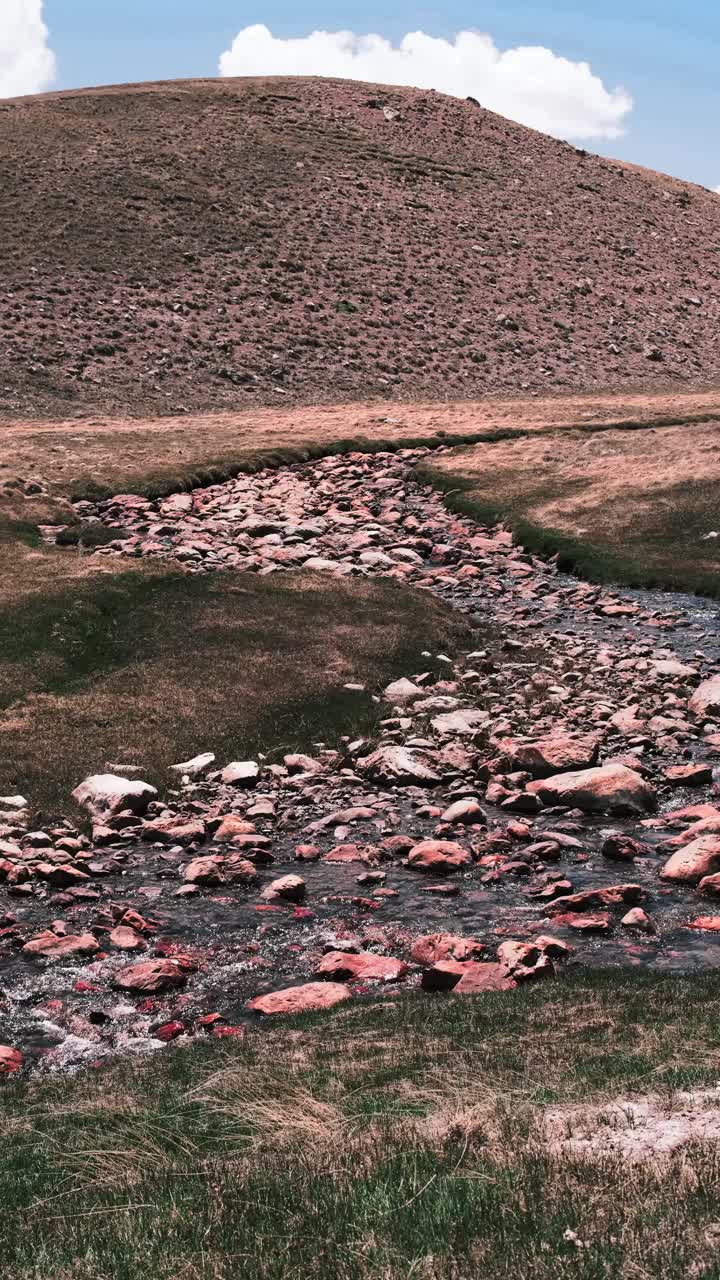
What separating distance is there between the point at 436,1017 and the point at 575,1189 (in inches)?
193

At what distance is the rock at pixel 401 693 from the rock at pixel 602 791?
5601mm

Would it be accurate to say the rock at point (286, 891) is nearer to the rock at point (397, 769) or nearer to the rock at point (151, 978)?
the rock at point (151, 978)

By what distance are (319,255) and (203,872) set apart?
87373 mm

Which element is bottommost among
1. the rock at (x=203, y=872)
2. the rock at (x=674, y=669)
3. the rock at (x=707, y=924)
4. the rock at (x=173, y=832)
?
the rock at (x=173, y=832)

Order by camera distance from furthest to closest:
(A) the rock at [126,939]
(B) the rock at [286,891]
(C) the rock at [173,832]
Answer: (C) the rock at [173,832] < (B) the rock at [286,891] < (A) the rock at [126,939]

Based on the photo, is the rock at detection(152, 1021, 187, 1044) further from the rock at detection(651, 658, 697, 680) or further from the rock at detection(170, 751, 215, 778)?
the rock at detection(651, 658, 697, 680)

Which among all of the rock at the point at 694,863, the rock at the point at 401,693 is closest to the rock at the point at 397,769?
the rock at the point at 401,693

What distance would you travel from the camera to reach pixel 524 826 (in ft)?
64.7

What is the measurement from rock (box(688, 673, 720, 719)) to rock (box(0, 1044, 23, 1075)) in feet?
57.2

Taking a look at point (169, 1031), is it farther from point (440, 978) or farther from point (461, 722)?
point (461, 722)

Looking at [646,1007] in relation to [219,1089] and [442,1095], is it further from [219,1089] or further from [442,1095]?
[219,1089]

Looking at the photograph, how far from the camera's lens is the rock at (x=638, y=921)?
15547 mm

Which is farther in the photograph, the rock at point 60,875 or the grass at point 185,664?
the grass at point 185,664

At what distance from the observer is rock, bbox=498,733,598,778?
878 inches
